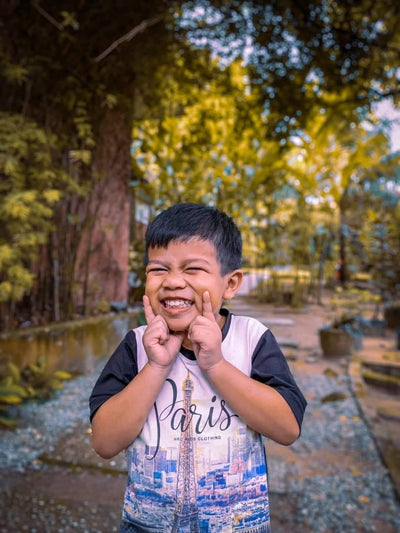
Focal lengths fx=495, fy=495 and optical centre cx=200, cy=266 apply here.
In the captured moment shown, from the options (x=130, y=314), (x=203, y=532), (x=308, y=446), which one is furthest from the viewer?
(x=130, y=314)

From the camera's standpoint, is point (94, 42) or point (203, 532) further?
point (94, 42)

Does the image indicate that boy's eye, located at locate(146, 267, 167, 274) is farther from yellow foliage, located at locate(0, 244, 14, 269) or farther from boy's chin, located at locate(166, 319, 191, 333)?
yellow foliage, located at locate(0, 244, 14, 269)

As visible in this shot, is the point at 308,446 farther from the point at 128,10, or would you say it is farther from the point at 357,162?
the point at 357,162

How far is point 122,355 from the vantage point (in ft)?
3.45

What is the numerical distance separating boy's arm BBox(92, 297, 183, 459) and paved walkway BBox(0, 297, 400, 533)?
1741 mm

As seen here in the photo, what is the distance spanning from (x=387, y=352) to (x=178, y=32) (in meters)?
5.14

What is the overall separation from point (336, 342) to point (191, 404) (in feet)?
19.5

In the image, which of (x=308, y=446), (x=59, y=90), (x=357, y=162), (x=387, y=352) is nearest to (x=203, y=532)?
(x=308, y=446)

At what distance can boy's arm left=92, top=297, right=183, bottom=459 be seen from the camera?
94 cm

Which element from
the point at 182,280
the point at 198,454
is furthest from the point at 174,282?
the point at 198,454

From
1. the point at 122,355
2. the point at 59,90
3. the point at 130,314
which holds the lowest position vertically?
the point at 130,314

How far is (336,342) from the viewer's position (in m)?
6.58

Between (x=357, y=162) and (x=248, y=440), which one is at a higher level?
(x=357, y=162)

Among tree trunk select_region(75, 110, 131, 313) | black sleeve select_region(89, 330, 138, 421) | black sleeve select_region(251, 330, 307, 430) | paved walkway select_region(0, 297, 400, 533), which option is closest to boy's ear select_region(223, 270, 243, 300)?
black sleeve select_region(251, 330, 307, 430)
